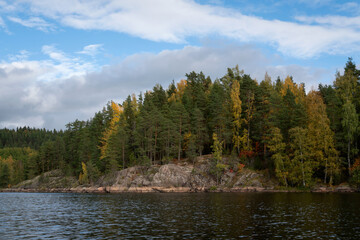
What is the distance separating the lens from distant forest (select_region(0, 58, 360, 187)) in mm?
71938

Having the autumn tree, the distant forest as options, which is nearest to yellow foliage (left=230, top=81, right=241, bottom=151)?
the distant forest

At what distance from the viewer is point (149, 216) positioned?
35156mm

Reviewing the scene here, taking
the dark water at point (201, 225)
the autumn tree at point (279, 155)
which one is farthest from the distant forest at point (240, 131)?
the dark water at point (201, 225)

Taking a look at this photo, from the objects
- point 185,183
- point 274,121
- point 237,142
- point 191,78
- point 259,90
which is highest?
point 191,78

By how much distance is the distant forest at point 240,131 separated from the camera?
71938 mm

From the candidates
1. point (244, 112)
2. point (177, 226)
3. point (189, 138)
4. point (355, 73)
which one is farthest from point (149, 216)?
point (355, 73)

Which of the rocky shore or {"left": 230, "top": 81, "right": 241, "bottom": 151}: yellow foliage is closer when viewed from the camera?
the rocky shore

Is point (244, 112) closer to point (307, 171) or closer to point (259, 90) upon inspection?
point (259, 90)

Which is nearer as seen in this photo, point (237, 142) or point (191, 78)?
point (237, 142)

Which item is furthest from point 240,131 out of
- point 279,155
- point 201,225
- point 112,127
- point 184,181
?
point 201,225

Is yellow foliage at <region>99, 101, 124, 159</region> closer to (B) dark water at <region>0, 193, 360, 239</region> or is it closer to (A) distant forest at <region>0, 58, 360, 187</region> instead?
(A) distant forest at <region>0, 58, 360, 187</region>

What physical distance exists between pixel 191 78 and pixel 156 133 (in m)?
38.8

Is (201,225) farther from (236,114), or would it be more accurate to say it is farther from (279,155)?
(236,114)

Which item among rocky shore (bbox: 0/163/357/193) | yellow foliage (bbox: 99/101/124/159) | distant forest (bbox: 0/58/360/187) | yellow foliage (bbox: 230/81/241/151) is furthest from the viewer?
yellow foliage (bbox: 99/101/124/159)
